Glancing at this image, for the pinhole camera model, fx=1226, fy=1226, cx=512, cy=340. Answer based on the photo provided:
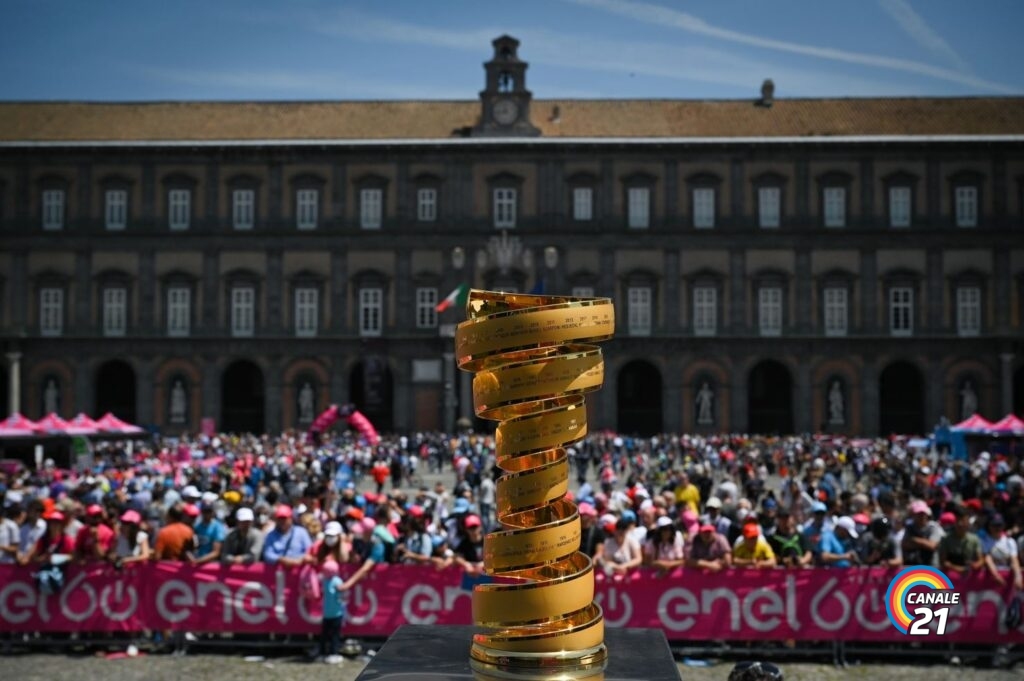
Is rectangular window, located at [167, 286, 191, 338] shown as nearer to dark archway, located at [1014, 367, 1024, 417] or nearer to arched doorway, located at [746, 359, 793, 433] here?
arched doorway, located at [746, 359, 793, 433]

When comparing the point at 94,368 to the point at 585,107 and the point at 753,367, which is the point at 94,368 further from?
the point at 753,367

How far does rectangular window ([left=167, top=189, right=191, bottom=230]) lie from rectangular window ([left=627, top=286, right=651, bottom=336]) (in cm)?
1942

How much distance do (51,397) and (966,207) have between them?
39.7m

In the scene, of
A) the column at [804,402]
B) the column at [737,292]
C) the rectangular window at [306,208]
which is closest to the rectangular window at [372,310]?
the rectangular window at [306,208]

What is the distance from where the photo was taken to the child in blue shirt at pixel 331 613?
39.7 feet

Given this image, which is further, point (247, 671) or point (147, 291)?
point (147, 291)

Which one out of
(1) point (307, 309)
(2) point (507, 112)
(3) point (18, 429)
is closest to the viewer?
(3) point (18, 429)

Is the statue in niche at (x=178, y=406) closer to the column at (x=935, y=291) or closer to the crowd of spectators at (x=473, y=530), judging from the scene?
the crowd of spectators at (x=473, y=530)

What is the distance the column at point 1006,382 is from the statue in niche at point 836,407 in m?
6.31

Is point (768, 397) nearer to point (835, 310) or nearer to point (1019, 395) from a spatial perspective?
point (835, 310)

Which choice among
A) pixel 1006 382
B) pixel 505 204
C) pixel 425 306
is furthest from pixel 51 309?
pixel 1006 382

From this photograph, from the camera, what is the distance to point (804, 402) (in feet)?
168

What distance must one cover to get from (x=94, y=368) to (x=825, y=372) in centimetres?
3106

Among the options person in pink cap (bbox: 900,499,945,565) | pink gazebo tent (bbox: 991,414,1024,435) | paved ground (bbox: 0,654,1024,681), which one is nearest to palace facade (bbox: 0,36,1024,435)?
pink gazebo tent (bbox: 991,414,1024,435)
